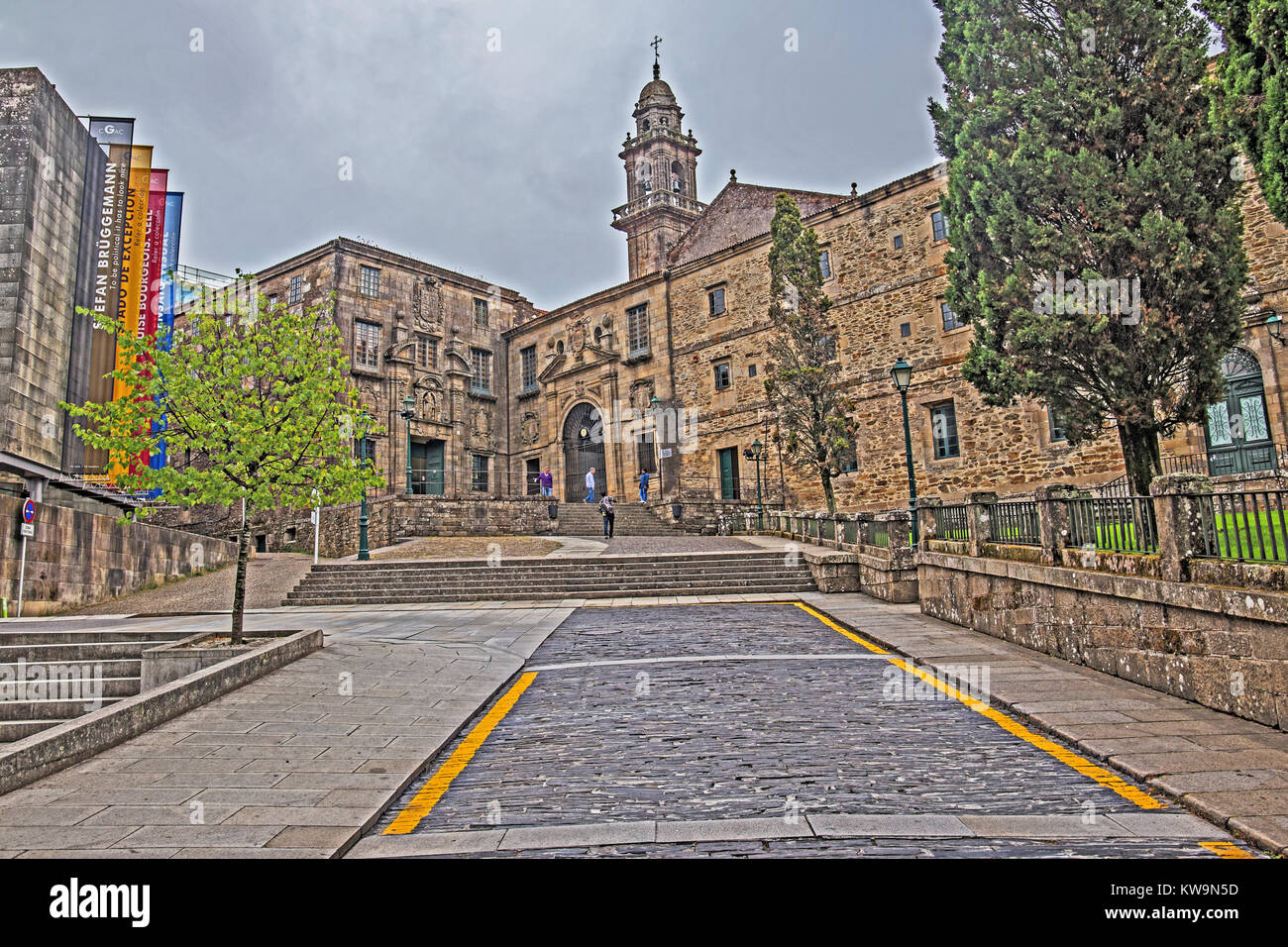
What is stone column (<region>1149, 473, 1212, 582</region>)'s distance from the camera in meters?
6.35

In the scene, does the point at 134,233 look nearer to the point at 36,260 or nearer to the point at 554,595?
the point at 36,260

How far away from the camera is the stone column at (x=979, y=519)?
10.6m

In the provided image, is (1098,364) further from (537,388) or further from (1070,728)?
(537,388)

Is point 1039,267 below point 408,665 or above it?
above

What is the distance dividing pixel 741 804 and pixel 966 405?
24.5 meters

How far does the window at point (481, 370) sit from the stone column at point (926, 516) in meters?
30.2

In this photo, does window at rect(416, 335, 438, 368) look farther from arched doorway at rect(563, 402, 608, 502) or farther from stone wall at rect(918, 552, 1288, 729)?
stone wall at rect(918, 552, 1288, 729)

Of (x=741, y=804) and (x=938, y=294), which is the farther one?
(x=938, y=294)

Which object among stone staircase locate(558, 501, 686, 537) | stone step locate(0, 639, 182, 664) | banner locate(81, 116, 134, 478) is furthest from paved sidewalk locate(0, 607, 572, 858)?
Result: stone staircase locate(558, 501, 686, 537)

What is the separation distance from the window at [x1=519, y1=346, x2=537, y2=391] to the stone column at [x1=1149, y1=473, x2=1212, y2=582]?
118 ft

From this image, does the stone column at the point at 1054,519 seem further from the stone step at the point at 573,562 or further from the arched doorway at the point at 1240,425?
the arched doorway at the point at 1240,425

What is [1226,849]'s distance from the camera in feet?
11.0
